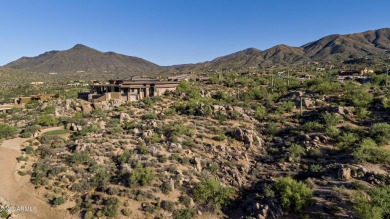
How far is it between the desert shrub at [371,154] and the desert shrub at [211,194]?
37.3 feet

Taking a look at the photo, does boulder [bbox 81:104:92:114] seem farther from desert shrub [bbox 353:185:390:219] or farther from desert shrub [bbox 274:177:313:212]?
desert shrub [bbox 353:185:390:219]

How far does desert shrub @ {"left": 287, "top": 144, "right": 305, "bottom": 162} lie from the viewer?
78.9ft

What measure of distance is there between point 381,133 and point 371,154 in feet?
17.3

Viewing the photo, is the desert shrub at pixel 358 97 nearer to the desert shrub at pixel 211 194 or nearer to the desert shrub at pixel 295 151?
the desert shrub at pixel 295 151

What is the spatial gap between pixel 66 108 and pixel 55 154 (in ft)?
55.3

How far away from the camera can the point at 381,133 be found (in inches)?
1007

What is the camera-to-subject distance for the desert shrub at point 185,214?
18.2 m

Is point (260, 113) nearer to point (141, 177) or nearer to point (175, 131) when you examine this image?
point (175, 131)

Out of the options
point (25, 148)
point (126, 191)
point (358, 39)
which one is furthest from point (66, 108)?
point (358, 39)

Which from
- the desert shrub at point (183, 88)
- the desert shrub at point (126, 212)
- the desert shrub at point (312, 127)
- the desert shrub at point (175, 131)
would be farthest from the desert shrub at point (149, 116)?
the desert shrub at point (312, 127)

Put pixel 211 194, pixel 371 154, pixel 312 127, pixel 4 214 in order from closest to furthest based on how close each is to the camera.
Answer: pixel 4 214 → pixel 211 194 → pixel 371 154 → pixel 312 127

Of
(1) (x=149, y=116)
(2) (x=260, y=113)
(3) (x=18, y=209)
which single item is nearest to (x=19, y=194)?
(3) (x=18, y=209)

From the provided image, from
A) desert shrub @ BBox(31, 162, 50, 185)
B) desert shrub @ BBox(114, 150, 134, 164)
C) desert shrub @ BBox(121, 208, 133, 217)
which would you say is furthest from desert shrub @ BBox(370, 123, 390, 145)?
desert shrub @ BBox(31, 162, 50, 185)

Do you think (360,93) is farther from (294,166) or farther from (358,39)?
(358,39)
